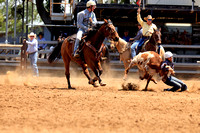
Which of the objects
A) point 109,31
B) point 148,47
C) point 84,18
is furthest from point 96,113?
point 148,47

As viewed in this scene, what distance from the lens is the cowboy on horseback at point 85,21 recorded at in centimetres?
1242

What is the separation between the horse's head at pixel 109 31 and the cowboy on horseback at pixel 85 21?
650 millimetres

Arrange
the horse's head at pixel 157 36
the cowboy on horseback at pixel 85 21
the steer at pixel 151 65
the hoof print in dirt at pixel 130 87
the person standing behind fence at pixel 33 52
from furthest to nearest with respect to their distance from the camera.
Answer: the person standing behind fence at pixel 33 52 < the horse's head at pixel 157 36 < the cowboy on horseback at pixel 85 21 < the hoof print in dirt at pixel 130 87 < the steer at pixel 151 65

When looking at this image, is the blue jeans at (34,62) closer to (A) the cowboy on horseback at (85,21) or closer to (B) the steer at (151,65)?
(A) the cowboy on horseback at (85,21)

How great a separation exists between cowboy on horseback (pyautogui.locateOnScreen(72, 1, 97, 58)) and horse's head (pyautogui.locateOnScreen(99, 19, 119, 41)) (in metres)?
0.65

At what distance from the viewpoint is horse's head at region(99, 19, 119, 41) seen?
11766 mm

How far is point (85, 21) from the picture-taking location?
12680 millimetres

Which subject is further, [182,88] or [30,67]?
[30,67]

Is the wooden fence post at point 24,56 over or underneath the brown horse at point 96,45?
underneath

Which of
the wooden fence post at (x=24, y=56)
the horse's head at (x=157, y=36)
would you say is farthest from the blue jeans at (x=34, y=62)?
the horse's head at (x=157, y=36)

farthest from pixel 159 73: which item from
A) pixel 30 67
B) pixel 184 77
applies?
pixel 30 67

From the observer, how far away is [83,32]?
41.6 ft

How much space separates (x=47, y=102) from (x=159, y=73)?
4126 millimetres

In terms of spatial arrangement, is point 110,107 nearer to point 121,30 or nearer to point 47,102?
point 47,102
